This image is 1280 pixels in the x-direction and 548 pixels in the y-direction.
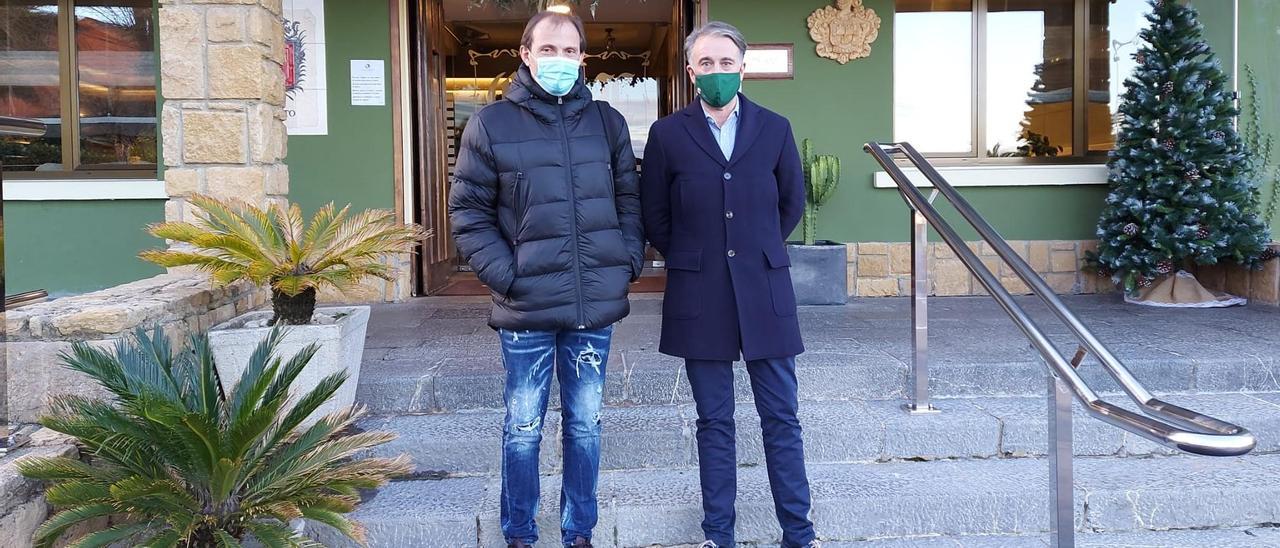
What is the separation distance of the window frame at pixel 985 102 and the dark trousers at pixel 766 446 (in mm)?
4504

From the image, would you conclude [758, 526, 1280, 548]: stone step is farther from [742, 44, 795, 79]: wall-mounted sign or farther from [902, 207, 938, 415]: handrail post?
[742, 44, 795, 79]: wall-mounted sign

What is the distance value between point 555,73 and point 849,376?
2100 mm

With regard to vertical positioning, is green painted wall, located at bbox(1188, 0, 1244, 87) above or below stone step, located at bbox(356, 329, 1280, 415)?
above

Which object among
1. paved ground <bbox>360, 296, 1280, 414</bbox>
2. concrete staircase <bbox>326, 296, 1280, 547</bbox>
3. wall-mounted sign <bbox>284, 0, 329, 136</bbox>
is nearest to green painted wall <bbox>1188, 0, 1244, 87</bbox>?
paved ground <bbox>360, 296, 1280, 414</bbox>

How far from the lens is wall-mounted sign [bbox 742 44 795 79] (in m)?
6.44

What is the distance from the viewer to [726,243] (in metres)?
2.71

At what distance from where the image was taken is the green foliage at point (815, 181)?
20.2 ft

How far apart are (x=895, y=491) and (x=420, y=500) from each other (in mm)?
1646

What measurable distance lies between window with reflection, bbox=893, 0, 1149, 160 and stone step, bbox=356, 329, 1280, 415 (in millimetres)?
2758

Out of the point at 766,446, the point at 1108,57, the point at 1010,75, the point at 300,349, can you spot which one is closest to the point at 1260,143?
the point at 1108,57

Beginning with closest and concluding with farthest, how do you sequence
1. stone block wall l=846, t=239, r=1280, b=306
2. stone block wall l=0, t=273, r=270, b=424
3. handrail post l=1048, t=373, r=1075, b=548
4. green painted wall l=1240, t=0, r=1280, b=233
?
handrail post l=1048, t=373, r=1075, b=548 → stone block wall l=0, t=273, r=270, b=424 → green painted wall l=1240, t=0, r=1280, b=233 → stone block wall l=846, t=239, r=1280, b=306

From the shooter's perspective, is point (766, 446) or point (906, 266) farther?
point (906, 266)

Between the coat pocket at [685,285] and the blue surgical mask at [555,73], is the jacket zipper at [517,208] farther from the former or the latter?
Result: the coat pocket at [685,285]

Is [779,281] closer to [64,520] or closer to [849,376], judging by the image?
[849,376]
